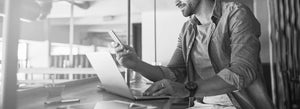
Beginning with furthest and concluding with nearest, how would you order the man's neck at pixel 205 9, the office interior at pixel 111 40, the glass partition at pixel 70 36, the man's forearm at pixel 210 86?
the glass partition at pixel 70 36 < the man's neck at pixel 205 9 < the man's forearm at pixel 210 86 < the office interior at pixel 111 40

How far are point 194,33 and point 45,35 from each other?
552cm

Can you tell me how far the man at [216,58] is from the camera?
84 centimetres

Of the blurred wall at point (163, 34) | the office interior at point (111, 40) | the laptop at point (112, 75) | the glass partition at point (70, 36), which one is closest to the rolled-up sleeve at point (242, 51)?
the laptop at point (112, 75)

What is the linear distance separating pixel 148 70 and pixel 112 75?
231mm

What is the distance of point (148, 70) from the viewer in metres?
1.21

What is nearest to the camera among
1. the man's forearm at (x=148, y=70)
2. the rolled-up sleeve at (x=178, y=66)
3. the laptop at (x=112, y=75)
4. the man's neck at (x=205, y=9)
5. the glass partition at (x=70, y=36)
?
the laptop at (x=112, y=75)

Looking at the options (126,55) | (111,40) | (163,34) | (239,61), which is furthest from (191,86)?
(163,34)

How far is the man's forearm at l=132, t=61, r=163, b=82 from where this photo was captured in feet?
3.83

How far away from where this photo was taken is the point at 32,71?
9.12 feet

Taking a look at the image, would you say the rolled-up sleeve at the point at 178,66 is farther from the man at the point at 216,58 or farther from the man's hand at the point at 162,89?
the man's hand at the point at 162,89

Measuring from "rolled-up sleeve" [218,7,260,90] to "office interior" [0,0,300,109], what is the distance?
0.53 metres

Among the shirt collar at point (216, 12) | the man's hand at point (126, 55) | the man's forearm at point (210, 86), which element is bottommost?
the man's forearm at point (210, 86)

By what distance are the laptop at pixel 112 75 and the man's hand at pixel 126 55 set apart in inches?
2.4

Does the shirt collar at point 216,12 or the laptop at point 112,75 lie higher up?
the shirt collar at point 216,12
